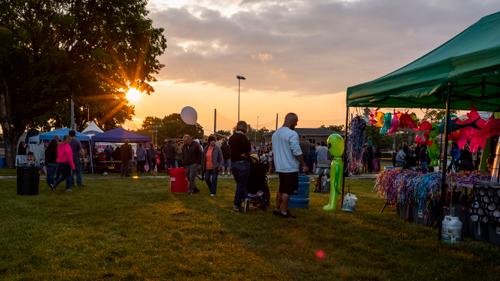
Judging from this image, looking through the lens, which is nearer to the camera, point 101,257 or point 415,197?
point 101,257

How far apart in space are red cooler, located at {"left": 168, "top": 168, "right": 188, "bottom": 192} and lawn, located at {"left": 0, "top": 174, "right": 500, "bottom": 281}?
9.74ft

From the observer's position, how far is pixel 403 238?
6.93 meters

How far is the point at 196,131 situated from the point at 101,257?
88.3 metres

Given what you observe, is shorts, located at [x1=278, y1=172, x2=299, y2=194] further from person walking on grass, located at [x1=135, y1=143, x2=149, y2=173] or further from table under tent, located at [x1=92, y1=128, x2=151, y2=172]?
person walking on grass, located at [x1=135, y1=143, x2=149, y2=173]

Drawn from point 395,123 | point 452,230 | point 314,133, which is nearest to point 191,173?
point 395,123

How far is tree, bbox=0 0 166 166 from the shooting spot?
25.3 meters

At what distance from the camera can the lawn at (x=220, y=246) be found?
16.4 ft

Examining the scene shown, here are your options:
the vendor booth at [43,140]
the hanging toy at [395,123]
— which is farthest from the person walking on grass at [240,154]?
the vendor booth at [43,140]

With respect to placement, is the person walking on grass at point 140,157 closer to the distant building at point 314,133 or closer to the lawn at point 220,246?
the lawn at point 220,246

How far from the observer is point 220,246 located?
20.4 ft

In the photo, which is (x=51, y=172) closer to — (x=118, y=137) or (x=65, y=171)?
(x=65, y=171)

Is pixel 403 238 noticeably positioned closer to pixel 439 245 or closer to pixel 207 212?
pixel 439 245

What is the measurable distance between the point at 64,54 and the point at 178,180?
54.6 feet

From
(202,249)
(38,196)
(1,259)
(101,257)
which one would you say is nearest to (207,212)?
(202,249)
